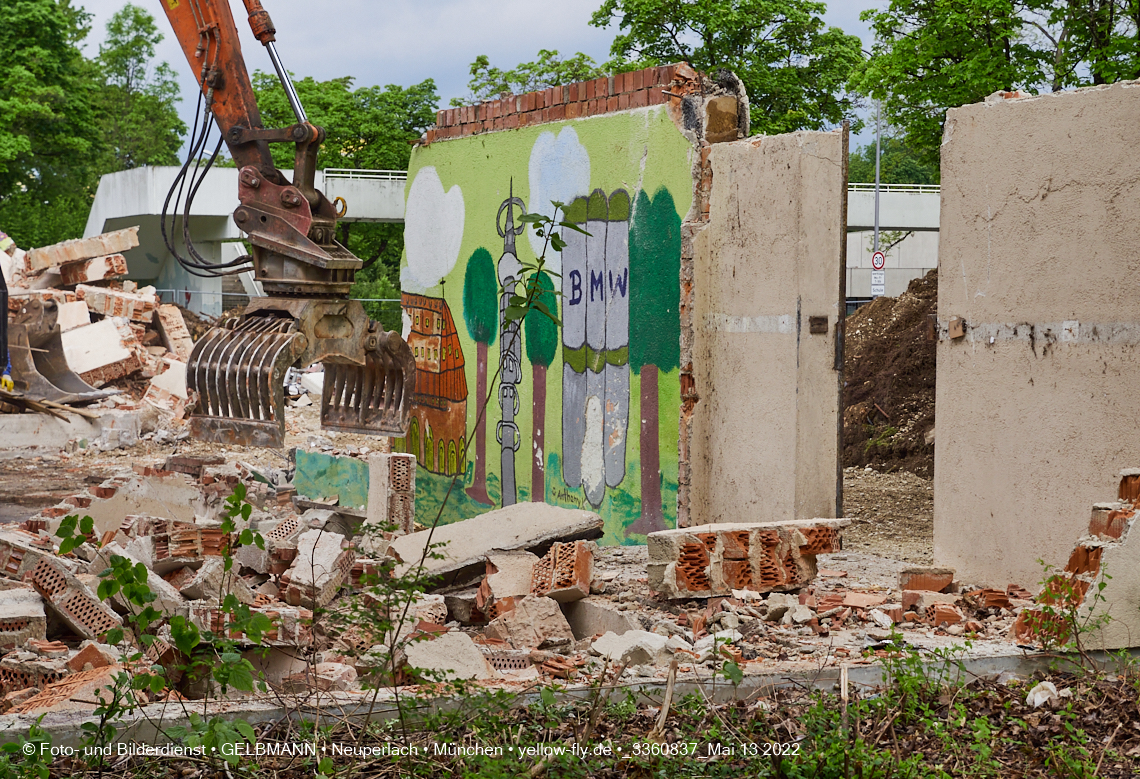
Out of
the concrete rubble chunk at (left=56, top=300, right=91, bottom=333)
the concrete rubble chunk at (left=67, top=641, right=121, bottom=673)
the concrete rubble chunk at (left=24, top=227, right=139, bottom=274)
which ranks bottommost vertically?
the concrete rubble chunk at (left=67, top=641, right=121, bottom=673)

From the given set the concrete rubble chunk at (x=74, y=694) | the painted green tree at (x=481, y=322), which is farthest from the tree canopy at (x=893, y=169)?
the concrete rubble chunk at (x=74, y=694)

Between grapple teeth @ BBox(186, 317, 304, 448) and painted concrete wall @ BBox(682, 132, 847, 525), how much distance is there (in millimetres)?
2671

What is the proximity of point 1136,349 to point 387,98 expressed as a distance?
3304cm

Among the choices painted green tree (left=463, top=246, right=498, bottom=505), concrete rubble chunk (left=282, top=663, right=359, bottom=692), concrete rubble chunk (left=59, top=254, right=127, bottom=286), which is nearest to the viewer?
concrete rubble chunk (left=282, top=663, right=359, bottom=692)

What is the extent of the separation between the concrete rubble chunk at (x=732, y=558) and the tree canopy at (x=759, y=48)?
22052 mm

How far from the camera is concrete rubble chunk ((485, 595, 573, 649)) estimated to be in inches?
197

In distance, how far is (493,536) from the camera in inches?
249

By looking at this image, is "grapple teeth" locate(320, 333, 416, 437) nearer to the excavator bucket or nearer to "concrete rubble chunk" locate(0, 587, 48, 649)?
"concrete rubble chunk" locate(0, 587, 48, 649)

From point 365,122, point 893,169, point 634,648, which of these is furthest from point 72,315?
point 893,169

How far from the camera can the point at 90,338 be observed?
676 inches

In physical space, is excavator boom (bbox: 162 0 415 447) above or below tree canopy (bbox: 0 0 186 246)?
below

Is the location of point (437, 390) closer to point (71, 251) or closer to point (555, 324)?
point (555, 324)

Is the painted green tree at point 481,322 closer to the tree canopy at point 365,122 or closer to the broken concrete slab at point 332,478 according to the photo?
the broken concrete slab at point 332,478
